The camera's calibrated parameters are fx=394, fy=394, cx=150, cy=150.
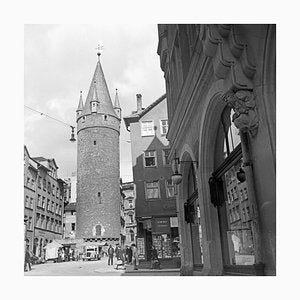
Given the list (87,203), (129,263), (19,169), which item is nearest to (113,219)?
(87,203)

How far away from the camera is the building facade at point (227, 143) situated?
16.2 feet

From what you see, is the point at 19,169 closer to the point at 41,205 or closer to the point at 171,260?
the point at 171,260

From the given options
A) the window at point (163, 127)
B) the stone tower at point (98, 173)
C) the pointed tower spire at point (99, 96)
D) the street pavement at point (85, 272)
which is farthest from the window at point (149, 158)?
the pointed tower spire at point (99, 96)

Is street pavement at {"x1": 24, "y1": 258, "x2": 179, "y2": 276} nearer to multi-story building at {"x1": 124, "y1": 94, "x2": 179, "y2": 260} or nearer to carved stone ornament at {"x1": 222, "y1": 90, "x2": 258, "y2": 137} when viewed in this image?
carved stone ornament at {"x1": 222, "y1": 90, "x2": 258, "y2": 137}

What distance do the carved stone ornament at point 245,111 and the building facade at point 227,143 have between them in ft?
0.04

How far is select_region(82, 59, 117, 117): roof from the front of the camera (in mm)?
60241

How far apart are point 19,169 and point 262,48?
3.48 meters

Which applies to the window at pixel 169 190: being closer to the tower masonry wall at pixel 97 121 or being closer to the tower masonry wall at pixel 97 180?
the tower masonry wall at pixel 97 180

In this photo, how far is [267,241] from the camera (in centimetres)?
489

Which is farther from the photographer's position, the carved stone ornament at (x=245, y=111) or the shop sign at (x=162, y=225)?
the shop sign at (x=162, y=225)

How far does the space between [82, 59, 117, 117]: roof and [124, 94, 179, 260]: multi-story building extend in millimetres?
30995

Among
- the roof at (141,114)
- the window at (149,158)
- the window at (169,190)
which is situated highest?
the roof at (141,114)

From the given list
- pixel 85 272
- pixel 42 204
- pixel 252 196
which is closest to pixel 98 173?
pixel 42 204

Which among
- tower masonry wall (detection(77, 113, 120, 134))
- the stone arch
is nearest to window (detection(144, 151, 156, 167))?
the stone arch
